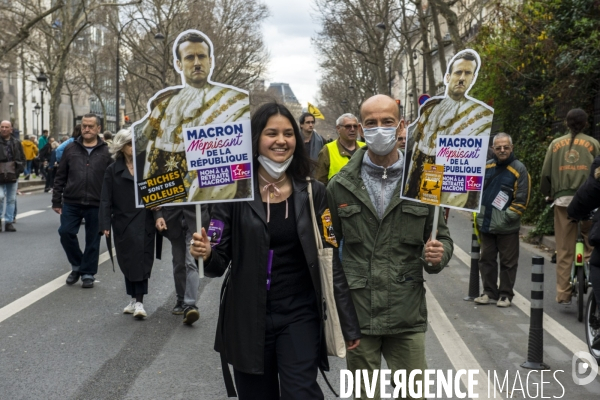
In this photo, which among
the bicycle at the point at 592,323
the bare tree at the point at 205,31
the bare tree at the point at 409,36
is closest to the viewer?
the bicycle at the point at 592,323

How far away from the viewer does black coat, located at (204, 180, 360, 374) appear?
3791 millimetres

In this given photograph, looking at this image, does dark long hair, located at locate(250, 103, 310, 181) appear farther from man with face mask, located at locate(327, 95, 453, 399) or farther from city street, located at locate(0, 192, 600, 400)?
city street, located at locate(0, 192, 600, 400)

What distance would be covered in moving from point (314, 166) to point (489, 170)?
5.49 meters

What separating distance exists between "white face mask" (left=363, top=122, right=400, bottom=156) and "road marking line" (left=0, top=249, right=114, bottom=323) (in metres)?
5.33

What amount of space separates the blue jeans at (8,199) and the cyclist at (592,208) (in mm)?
12051

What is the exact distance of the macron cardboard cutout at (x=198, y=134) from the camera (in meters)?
3.97

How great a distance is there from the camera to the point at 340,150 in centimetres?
945

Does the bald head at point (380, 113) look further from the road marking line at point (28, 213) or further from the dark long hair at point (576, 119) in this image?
the road marking line at point (28, 213)

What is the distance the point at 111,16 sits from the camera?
50.8 metres

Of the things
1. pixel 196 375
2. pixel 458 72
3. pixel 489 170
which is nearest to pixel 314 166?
pixel 458 72

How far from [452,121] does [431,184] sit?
0.34 meters

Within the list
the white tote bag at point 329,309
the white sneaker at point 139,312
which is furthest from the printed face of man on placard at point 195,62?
the white sneaker at point 139,312

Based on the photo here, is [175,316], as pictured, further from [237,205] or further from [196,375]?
[237,205]

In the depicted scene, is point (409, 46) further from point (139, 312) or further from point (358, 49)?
point (139, 312)
